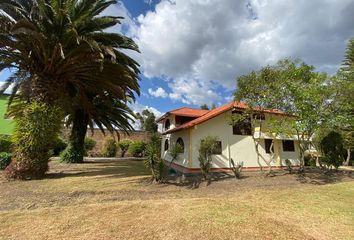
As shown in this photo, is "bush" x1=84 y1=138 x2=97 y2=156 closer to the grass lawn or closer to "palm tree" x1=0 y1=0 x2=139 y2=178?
"palm tree" x1=0 y1=0 x2=139 y2=178

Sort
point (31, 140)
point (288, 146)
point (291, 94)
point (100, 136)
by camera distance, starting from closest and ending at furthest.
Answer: point (31, 140), point (291, 94), point (288, 146), point (100, 136)

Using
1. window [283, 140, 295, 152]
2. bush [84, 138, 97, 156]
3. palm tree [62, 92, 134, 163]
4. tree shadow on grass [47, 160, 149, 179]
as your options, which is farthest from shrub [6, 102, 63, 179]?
bush [84, 138, 97, 156]

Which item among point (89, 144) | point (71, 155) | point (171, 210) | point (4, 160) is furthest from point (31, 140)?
point (89, 144)

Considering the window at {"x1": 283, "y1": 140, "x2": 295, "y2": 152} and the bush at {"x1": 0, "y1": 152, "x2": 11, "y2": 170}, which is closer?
the bush at {"x1": 0, "y1": 152, "x2": 11, "y2": 170}

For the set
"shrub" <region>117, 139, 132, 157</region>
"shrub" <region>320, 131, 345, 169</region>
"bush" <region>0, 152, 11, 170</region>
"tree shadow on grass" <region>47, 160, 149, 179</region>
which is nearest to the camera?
"tree shadow on grass" <region>47, 160, 149, 179</region>

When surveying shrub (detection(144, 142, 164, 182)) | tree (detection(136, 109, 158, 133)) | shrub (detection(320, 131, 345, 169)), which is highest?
tree (detection(136, 109, 158, 133))

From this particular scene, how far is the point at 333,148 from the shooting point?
51.8 ft

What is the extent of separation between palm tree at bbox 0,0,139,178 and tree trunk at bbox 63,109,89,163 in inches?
287

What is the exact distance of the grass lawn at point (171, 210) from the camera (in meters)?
5.50

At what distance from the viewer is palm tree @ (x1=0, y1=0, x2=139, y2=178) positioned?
1130cm

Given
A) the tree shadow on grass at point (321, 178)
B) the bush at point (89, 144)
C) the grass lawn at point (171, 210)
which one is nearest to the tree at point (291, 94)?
the tree shadow on grass at point (321, 178)

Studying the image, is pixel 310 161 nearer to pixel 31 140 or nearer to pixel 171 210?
pixel 171 210

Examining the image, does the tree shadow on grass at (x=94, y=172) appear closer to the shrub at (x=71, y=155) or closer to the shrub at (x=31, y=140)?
the shrub at (x=31, y=140)

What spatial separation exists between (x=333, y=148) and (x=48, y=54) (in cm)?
1806
